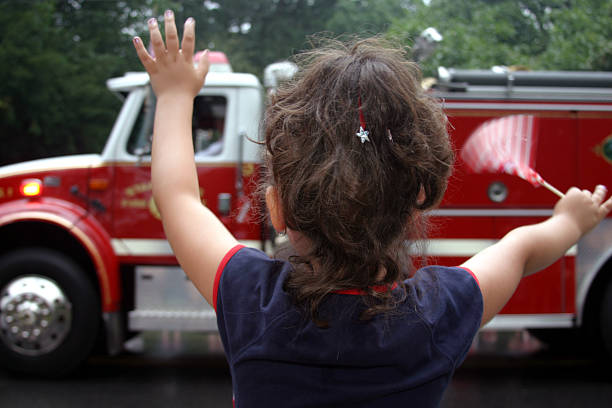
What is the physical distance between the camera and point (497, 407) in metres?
4.38

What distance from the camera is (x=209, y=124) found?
16.9ft

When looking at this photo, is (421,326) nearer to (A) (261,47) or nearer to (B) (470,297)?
(B) (470,297)

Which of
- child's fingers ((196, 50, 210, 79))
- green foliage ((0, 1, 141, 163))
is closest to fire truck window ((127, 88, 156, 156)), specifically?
child's fingers ((196, 50, 210, 79))

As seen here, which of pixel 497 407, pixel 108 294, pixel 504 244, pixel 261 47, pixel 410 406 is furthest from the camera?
pixel 261 47

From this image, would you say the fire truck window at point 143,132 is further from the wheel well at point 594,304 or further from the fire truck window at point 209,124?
the wheel well at point 594,304

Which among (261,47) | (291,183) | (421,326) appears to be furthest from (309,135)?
(261,47)

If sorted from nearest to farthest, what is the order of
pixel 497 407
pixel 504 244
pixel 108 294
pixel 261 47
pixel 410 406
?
pixel 410 406, pixel 504 244, pixel 497 407, pixel 108 294, pixel 261 47

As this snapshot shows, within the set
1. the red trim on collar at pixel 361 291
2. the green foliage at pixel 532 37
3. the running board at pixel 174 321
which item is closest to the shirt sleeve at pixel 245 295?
the red trim on collar at pixel 361 291

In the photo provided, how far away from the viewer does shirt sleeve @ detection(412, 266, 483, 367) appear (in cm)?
105

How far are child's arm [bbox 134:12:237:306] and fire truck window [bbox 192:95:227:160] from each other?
3867 mm

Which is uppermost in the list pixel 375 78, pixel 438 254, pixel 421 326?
pixel 375 78

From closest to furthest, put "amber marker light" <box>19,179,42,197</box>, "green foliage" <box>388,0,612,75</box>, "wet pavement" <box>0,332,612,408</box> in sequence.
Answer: "wet pavement" <box>0,332,612,408</box>, "amber marker light" <box>19,179,42,197</box>, "green foliage" <box>388,0,612,75</box>

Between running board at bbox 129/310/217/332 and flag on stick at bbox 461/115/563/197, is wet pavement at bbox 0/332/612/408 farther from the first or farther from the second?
flag on stick at bbox 461/115/563/197

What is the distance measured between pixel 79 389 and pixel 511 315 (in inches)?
135
